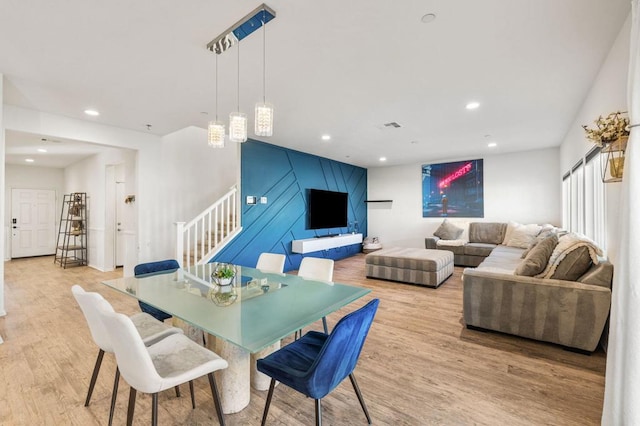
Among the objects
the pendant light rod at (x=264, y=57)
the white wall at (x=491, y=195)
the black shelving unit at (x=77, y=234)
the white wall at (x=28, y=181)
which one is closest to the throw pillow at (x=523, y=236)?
the white wall at (x=491, y=195)

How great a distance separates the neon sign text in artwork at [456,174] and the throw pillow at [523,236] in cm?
181

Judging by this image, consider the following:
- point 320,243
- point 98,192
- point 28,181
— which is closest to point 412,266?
point 320,243

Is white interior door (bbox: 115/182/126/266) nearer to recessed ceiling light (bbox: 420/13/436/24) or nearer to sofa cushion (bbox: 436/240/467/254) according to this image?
recessed ceiling light (bbox: 420/13/436/24)

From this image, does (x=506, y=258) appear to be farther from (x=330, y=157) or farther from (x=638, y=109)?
(x=330, y=157)

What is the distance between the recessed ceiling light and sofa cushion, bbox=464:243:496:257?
5.15 meters

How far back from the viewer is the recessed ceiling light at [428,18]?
1928mm

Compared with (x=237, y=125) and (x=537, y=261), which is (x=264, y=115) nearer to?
(x=237, y=125)

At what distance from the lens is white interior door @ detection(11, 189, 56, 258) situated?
7.40m

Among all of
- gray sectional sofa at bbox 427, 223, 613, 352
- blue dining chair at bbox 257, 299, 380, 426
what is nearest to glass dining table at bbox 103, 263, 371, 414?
blue dining chair at bbox 257, 299, 380, 426

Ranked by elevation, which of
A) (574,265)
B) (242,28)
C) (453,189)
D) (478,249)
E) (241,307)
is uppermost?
(242,28)

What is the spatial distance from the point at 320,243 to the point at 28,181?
8.12 metres

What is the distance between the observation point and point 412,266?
4.72 meters

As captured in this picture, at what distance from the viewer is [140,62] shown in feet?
8.34

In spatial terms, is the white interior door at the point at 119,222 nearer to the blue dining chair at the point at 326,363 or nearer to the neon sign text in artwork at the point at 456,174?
the blue dining chair at the point at 326,363
